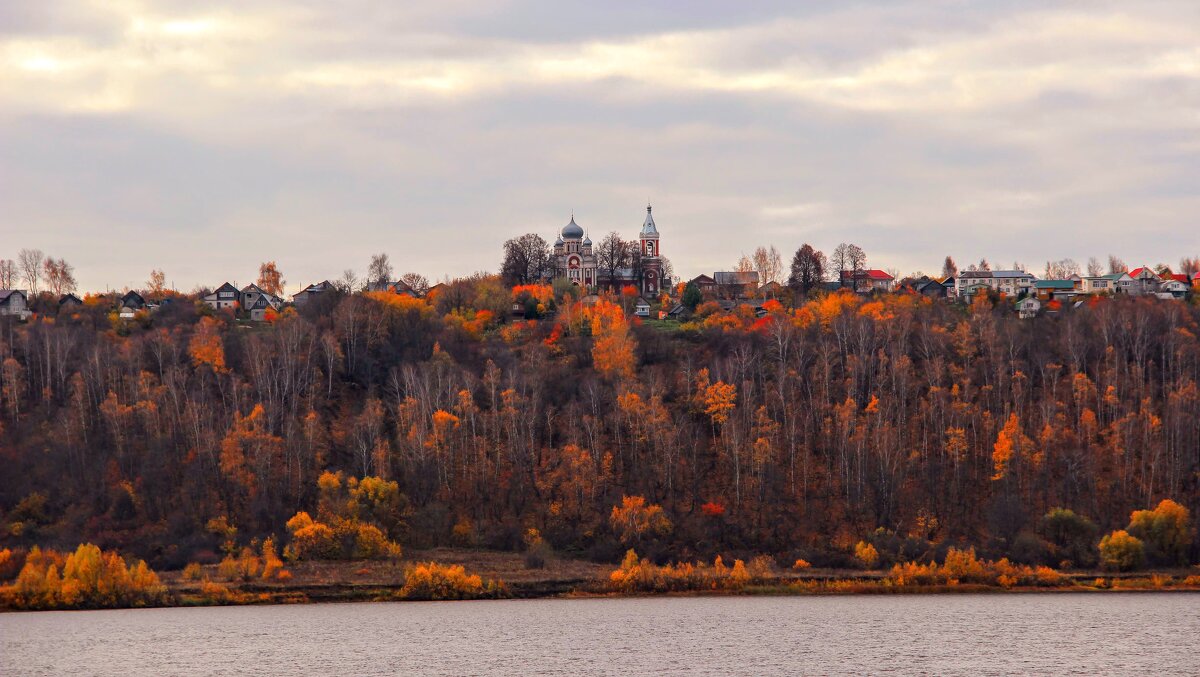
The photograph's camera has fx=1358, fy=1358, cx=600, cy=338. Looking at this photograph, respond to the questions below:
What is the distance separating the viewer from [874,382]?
122375mm

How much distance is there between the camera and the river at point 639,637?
66312 millimetres

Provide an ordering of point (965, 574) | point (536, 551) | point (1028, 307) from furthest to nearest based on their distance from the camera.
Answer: point (1028, 307) < point (536, 551) < point (965, 574)

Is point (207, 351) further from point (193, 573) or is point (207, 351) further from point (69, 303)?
point (69, 303)

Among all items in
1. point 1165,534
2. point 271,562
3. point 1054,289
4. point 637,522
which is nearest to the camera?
point 1165,534

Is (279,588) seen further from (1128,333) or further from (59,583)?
(1128,333)

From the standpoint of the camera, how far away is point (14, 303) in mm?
174625

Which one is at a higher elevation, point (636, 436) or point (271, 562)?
point (636, 436)

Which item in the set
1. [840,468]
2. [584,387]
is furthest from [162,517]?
[840,468]

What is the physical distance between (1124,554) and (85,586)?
7065 cm

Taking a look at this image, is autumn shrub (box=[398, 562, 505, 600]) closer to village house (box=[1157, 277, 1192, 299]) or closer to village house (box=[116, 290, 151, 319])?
village house (box=[116, 290, 151, 319])

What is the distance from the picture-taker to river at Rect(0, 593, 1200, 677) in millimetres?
66312

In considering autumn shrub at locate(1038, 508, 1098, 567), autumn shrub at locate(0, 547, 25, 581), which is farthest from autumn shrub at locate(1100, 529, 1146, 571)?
autumn shrub at locate(0, 547, 25, 581)

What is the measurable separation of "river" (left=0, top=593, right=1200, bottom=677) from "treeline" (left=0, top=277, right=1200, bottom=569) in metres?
12.9

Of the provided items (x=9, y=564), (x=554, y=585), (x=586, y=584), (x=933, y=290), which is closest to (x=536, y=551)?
(x=554, y=585)
